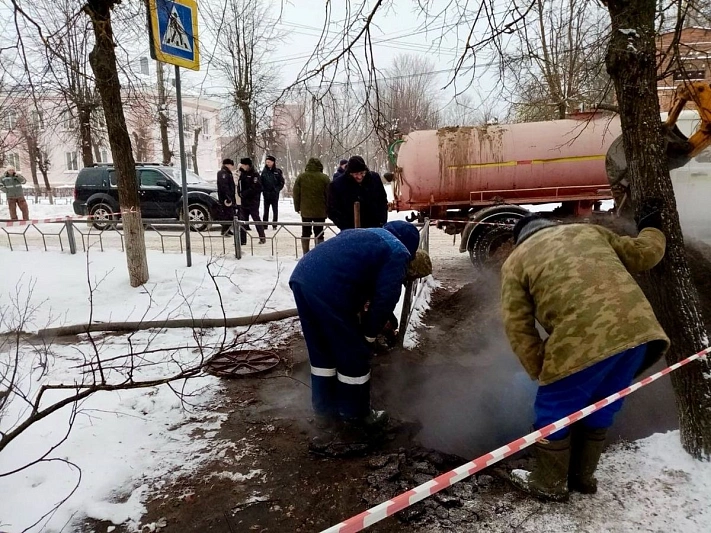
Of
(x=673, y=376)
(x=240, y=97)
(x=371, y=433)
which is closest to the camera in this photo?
(x=673, y=376)

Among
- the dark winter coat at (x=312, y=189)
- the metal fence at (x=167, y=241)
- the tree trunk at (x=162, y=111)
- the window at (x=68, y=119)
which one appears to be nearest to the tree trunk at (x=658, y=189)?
the metal fence at (x=167, y=241)

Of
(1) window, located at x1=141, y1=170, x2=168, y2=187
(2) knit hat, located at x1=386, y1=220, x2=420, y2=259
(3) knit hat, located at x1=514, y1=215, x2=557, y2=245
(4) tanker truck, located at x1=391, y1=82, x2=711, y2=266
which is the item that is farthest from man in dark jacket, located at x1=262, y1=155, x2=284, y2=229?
(3) knit hat, located at x1=514, y1=215, x2=557, y2=245

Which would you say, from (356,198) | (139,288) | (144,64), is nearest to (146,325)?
(139,288)

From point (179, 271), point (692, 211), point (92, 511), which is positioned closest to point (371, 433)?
point (92, 511)

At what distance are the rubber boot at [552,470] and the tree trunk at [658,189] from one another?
89 cm

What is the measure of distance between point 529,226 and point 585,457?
127 centimetres

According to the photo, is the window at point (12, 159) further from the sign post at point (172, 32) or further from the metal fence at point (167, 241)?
the sign post at point (172, 32)

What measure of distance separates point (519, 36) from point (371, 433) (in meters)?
3.15

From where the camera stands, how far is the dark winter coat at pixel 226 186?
10.3 metres

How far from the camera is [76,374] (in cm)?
395

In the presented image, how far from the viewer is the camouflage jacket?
218cm

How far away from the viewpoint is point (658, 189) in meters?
2.75

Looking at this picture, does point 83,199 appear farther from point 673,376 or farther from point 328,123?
point 673,376

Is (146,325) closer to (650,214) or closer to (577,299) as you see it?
(577,299)
